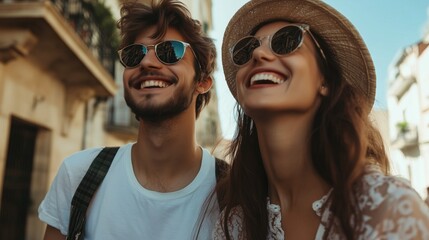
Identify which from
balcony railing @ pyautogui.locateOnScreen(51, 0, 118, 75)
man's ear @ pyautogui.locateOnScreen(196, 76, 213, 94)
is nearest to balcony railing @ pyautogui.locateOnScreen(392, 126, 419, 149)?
balcony railing @ pyautogui.locateOnScreen(51, 0, 118, 75)

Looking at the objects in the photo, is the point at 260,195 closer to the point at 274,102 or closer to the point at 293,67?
the point at 274,102

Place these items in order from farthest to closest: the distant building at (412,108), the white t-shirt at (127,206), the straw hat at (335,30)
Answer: the distant building at (412,108) < the white t-shirt at (127,206) < the straw hat at (335,30)

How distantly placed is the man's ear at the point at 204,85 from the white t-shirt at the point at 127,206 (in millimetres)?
637

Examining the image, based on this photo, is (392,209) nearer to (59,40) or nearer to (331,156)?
(331,156)

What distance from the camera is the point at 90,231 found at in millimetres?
2041

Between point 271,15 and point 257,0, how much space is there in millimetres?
107

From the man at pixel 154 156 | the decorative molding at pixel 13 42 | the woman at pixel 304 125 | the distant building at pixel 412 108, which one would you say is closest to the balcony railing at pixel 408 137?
the distant building at pixel 412 108

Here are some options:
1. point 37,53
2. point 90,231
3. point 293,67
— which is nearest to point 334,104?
point 293,67

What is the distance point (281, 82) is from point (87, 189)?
125cm

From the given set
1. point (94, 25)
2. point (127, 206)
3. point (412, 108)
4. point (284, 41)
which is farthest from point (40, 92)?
point (412, 108)

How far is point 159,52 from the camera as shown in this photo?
2387 mm

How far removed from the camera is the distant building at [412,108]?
1836 cm

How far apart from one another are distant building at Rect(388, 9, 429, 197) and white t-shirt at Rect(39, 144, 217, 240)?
1766 cm

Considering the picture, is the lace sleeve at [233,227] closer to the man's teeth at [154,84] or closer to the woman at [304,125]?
the woman at [304,125]
